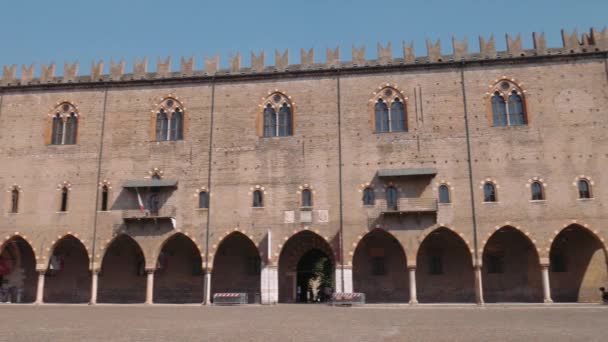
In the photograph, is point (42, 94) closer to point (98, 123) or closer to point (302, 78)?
point (98, 123)

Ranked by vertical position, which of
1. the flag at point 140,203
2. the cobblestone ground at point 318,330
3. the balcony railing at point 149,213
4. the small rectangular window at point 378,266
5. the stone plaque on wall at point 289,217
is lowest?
the cobblestone ground at point 318,330

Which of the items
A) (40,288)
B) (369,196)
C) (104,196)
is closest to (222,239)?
(104,196)

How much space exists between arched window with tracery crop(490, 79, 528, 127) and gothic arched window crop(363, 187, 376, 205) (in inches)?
286

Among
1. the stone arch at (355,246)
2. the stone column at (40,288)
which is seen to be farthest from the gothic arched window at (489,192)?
the stone column at (40,288)

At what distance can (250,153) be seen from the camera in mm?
30391

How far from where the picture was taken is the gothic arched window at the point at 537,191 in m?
27.8

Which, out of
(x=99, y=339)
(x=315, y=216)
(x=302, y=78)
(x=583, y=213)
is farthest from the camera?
(x=302, y=78)

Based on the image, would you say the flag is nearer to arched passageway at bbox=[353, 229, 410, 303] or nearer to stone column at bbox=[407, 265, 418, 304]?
arched passageway at bbox=[353, 229, 410, 303]

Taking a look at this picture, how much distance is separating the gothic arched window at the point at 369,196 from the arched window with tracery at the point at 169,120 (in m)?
10.7

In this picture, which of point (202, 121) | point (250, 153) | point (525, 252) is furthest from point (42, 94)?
point (525, 252)

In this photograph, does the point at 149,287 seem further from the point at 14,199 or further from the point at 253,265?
the point at 14,199

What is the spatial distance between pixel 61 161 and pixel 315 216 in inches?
577

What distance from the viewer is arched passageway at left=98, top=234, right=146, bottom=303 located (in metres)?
31.7

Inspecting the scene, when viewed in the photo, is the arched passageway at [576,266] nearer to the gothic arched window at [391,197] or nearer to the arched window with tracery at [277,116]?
the gothic arched window at [391,197]
